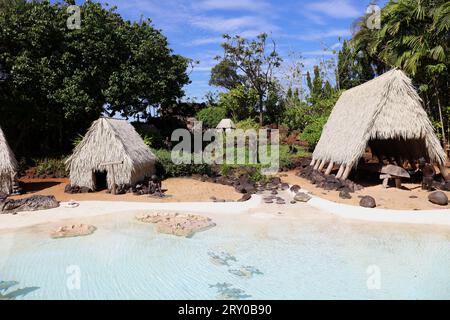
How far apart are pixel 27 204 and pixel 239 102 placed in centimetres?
1930

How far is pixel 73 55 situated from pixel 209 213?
11077mm

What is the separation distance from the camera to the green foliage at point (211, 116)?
2598 centimetres

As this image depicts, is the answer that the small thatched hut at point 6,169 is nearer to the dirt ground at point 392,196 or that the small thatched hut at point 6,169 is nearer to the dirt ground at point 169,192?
the dirt ground at point 169,192

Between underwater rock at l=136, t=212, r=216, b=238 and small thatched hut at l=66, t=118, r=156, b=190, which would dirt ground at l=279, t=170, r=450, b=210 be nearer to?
underwater rock at l=136, t=212, r=216, b=238

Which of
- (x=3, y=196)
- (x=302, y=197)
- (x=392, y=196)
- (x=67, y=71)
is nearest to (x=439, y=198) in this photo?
(x=392, y=196)

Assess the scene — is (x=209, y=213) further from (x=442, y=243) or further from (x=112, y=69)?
(x=112, y=69)

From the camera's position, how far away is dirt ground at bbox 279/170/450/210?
31.8ft

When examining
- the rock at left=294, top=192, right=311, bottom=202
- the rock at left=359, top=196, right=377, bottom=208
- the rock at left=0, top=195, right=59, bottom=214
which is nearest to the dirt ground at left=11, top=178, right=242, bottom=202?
the rock at left=0, top=195, right=59, bottom=214

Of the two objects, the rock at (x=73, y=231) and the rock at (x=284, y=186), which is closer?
the rock at (x=73, y=231)

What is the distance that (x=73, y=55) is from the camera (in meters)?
15.9

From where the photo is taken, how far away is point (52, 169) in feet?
49.8

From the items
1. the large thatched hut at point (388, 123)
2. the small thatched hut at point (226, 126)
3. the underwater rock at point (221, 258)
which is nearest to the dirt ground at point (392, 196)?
the large thatched hut at point (388, 123)

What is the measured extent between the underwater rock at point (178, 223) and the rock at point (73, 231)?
135cm
